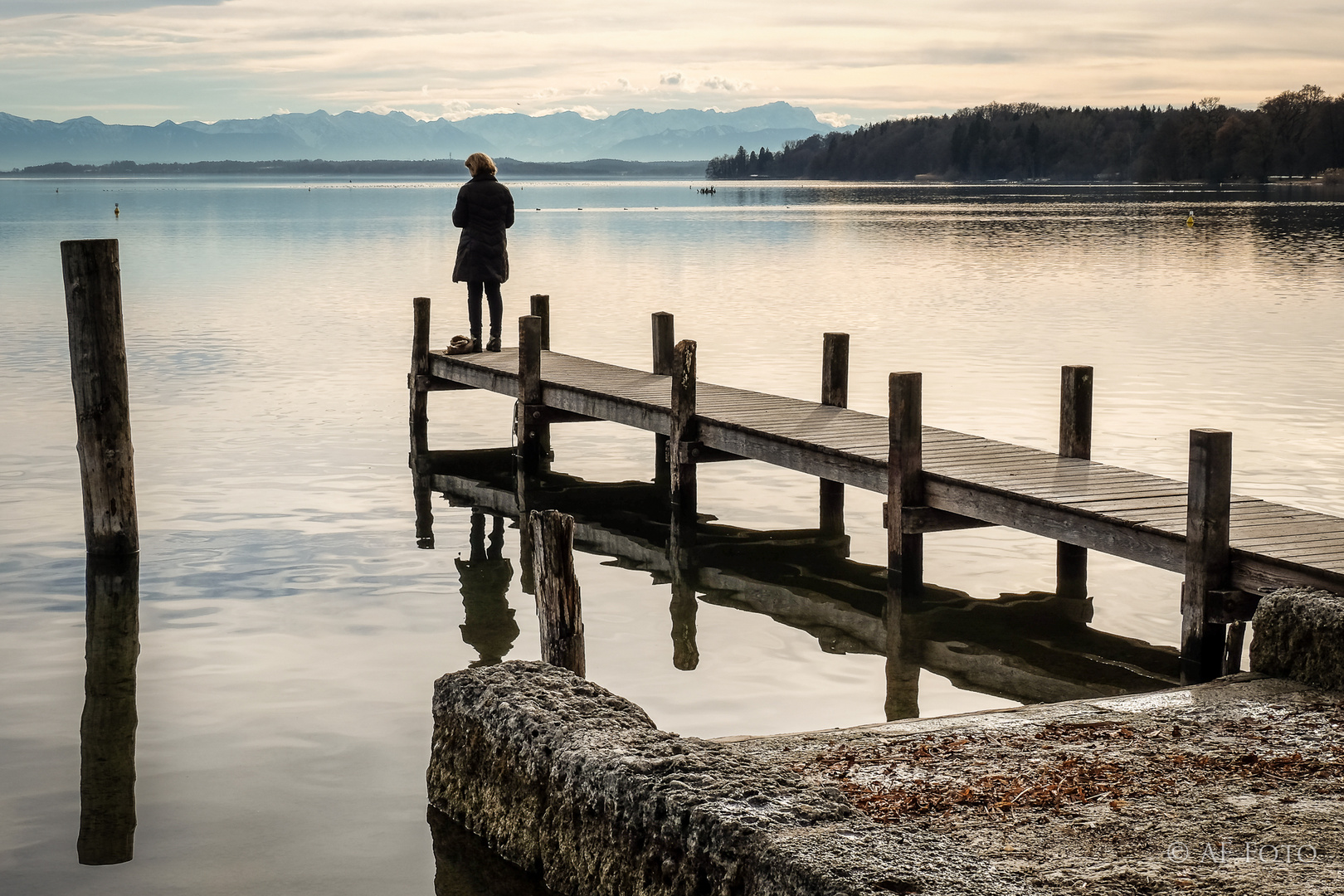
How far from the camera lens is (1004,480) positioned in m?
10.0

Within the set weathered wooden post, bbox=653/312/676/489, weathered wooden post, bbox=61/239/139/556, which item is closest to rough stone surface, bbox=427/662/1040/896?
weathered wooden post, bbox=61/239/139/556

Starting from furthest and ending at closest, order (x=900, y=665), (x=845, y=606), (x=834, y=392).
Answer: (x=834, y=392) → (x=845, y=606) → (x=900, y=665)

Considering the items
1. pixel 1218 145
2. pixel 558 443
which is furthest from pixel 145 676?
pixel 1218 145

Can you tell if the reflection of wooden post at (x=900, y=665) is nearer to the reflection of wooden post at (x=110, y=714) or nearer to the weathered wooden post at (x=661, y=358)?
the reflection of wooden post at (x=110, y=714)

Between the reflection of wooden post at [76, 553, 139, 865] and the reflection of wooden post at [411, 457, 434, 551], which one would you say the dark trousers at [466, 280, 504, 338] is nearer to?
the reflection of wooden post at [411, 457, 434, 551]

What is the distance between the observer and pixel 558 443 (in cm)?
1731

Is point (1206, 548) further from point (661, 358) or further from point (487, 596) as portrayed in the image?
point (661, 358)

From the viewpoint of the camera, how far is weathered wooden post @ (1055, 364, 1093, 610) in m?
10.9

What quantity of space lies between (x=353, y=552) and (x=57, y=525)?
9.51 ft

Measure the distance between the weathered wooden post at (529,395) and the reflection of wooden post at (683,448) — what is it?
2.31 meters

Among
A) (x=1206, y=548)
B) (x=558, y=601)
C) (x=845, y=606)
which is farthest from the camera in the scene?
(x=845, y=606)

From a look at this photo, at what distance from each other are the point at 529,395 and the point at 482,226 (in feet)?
9.36

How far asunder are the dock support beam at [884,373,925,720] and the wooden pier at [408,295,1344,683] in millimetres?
13

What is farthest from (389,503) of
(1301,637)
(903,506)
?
(1301,637)
